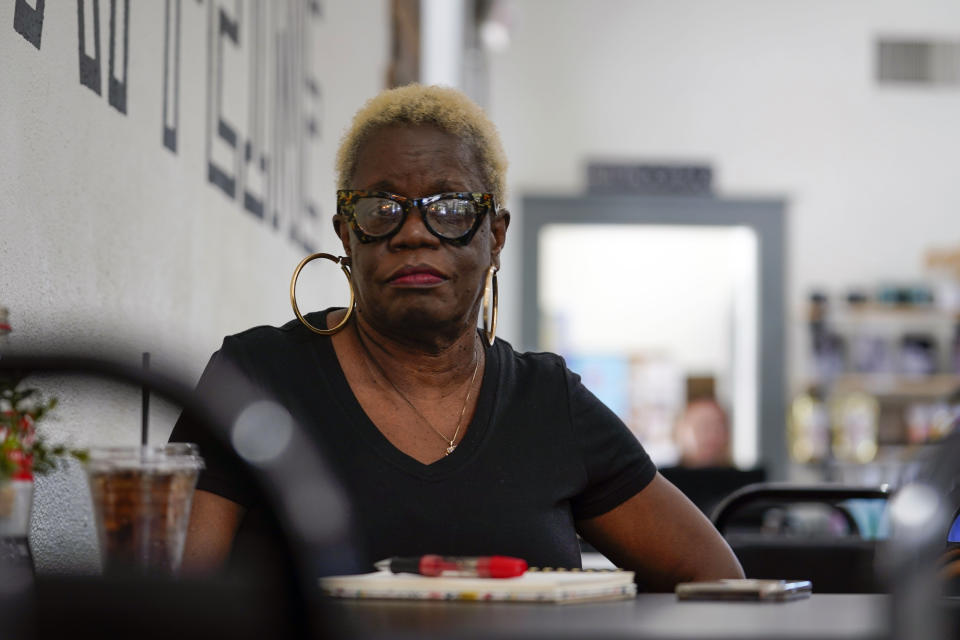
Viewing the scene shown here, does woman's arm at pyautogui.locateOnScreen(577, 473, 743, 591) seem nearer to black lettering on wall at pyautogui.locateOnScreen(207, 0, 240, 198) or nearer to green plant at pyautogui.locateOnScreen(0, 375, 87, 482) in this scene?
green plant at pyautogui.locateOnScreen(0, 375, 87, 482)

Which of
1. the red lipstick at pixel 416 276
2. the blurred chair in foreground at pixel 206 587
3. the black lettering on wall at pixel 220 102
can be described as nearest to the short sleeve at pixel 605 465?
the red lipstick at pixel 416 276

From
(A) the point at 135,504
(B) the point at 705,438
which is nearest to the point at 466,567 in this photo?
(A) the point at 135,504

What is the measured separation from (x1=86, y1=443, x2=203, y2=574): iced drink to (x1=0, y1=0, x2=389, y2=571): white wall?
0.11 ft

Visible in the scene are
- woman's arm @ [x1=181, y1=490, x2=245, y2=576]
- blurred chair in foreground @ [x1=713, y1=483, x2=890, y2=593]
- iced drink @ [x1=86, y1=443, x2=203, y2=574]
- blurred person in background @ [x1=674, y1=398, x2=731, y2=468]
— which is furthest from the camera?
blurred person in background @ [x1=674, y1=398, x2=731, y2=468]

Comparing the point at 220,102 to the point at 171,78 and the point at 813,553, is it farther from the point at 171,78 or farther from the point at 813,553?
the point at 813,553

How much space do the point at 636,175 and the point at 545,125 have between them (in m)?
0.69

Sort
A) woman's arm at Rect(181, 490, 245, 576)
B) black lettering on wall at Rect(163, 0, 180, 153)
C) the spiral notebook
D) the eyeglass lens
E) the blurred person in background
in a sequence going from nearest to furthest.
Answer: the spiral notebook → woman's arm at Rect(181, 490, 245, 576) → the eyeglass lens → black lettering on wall at Rect(163, 0, 180, 153) → the blurred person in background

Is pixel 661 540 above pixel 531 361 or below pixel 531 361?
below

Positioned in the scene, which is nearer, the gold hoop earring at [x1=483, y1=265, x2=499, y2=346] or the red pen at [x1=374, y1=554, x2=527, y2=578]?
the red pen at [x1=374, y1=554, x2=527, y2=578]

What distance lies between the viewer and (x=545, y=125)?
320 inches

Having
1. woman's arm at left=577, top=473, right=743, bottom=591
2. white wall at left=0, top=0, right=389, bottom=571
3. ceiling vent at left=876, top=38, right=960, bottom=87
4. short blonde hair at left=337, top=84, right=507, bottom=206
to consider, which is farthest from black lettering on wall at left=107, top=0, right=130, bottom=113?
ceiling vent at left=876, top=38, right=960, bottom=87

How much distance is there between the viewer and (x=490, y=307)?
1.72 meters

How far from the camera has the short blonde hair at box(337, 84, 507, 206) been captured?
5.09 ft

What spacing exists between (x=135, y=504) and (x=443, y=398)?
798 millimetres
